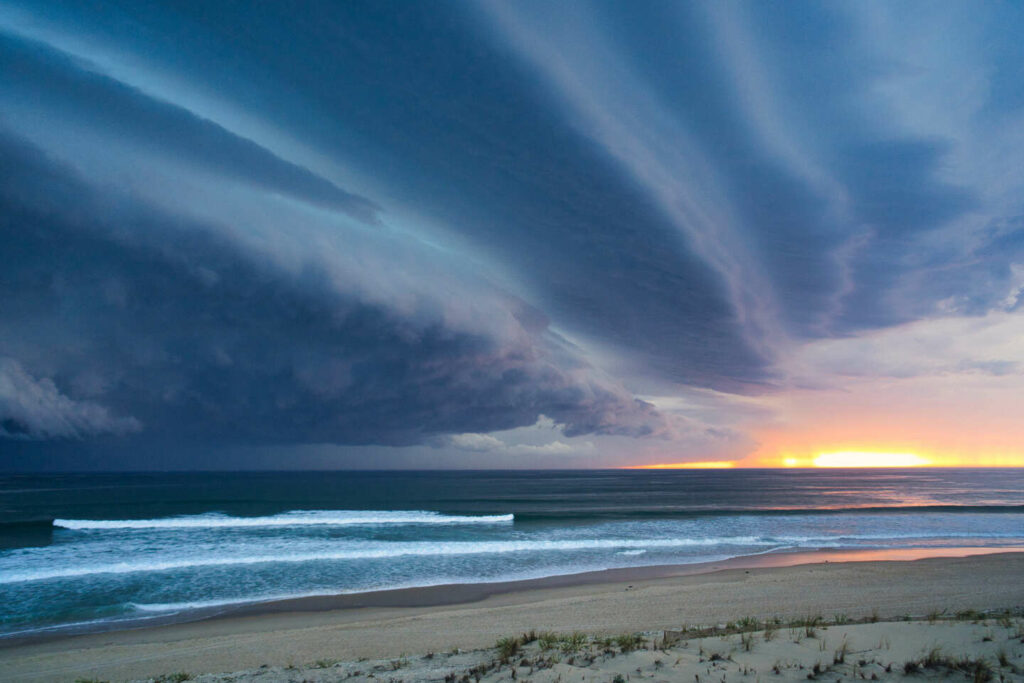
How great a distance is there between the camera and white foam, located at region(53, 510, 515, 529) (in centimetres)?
3572

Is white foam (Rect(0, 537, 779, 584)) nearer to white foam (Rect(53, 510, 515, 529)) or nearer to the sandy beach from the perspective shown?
the sandy beach

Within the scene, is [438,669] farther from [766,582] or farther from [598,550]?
[598,550]

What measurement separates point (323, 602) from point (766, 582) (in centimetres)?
1535

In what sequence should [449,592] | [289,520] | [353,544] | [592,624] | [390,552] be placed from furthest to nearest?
[289,520], [353,544], [390,552], [449,592], [592,624]

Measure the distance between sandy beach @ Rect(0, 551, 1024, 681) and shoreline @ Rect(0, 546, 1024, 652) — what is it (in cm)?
12

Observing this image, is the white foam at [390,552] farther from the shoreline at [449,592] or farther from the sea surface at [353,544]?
the shoreline at [449,592]

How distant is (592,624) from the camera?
13.3 m

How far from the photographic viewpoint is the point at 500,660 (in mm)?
7672

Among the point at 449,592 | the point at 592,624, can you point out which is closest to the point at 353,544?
the point at 449,592

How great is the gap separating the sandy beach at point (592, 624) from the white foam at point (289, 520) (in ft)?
66.6

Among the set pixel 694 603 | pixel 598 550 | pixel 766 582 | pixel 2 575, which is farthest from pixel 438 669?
pixel 2 575

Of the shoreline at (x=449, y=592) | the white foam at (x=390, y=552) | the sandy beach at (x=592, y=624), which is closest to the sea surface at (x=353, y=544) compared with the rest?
the white foam at (x=390, y=552)

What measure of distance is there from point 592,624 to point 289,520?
3140 cm

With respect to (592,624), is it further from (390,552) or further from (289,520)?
(289,520)
